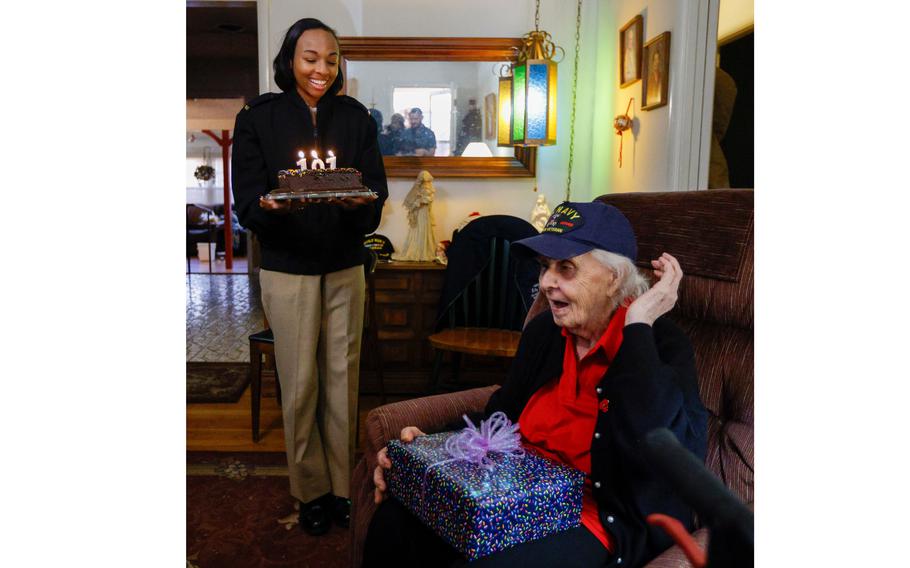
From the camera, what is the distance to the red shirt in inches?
55.4

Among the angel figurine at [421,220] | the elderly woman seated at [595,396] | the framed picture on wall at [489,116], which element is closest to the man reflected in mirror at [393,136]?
the angel figurine at [421,220]

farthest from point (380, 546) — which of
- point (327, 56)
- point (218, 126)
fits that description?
point (218, 126)

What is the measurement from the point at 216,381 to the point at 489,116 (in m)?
2.25

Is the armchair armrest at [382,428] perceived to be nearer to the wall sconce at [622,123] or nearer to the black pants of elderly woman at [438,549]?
the black pants of elderly woman at [438,549]

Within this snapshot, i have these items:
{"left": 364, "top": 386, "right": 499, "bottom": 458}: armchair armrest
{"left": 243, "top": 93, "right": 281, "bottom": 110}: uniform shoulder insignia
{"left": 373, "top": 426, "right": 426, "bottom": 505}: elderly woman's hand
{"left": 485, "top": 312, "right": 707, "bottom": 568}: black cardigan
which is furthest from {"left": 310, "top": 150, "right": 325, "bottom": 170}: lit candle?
{"left": 485, "top": 312, "right": 707, "bottom": 568}: black cardigan

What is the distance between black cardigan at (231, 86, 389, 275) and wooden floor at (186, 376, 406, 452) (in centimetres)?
123

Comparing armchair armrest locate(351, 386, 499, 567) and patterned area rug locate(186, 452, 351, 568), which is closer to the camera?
armchair armrest locate(351, 386, 499, 567)

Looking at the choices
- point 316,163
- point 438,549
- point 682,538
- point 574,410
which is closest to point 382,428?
point 438,549

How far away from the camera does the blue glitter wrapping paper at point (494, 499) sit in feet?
3.79

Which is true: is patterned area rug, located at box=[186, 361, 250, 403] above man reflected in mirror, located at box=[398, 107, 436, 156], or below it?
below

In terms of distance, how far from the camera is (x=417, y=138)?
3.96 meters

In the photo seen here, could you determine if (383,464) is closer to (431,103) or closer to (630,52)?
(630,52)

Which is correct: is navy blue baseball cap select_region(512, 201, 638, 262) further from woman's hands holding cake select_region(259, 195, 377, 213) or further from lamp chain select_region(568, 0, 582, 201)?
lamp chain select_region(568, 0, 582, 201)
